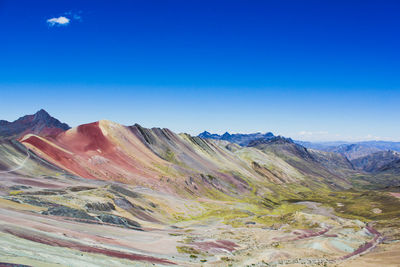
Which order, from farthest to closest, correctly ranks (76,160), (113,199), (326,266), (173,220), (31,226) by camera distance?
(76,160) → (173,220) → (113,199) → (326,266) → (31,226)

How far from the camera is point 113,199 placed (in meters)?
103

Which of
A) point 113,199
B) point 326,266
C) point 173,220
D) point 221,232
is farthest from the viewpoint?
point 173,220

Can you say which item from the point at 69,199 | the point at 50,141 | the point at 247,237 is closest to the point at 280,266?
the point at 247,237

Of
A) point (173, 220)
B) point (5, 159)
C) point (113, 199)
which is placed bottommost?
point (173, 220)

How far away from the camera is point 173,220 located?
117188 mm

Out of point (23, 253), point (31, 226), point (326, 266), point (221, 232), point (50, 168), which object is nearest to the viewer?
point (23, 253)

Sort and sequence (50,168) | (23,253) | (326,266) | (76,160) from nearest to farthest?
(23,253)
(326,266)
(50,168)
(76,160)

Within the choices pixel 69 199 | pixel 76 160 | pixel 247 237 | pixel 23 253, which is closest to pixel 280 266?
pixel 247 237

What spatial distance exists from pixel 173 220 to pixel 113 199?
88.6 ft

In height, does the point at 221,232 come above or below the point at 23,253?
below

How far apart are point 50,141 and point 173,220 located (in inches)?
3856

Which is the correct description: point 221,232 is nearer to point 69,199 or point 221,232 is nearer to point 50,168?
point 69,199

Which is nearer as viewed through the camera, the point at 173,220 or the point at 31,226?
the point at 31,226

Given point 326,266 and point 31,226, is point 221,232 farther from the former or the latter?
point 31,226
